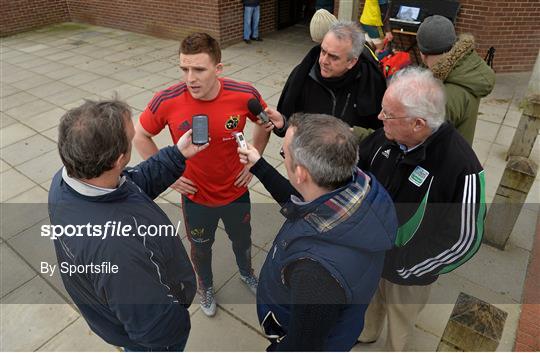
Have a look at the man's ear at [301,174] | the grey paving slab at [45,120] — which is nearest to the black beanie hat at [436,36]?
the man's ear at [301,174]

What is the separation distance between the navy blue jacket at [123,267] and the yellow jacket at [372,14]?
262 inches

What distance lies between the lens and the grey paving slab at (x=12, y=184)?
14.7 ft

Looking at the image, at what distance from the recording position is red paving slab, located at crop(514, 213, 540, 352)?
9.16 feet

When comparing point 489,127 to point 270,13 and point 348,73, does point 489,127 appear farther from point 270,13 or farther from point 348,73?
point 270,13

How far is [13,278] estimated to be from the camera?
11.3ft

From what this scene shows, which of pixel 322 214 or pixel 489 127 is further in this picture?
pixel 489 127

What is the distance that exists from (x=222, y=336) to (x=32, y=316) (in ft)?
5.18

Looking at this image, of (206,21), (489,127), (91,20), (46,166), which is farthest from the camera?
(91,20)

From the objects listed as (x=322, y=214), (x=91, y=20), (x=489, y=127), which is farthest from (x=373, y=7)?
(x=91, y=20)

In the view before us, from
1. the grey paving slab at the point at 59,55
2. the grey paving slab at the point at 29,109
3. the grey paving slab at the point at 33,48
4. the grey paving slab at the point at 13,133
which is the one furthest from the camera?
the grey paving slab at the point at 33,48

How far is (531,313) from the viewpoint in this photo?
3.02 meters

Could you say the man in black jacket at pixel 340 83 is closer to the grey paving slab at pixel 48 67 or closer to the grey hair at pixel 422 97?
the grey hair at pixel 422 97

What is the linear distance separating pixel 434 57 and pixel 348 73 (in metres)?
0.59

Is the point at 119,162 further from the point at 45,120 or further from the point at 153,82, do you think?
the point at 153,82
